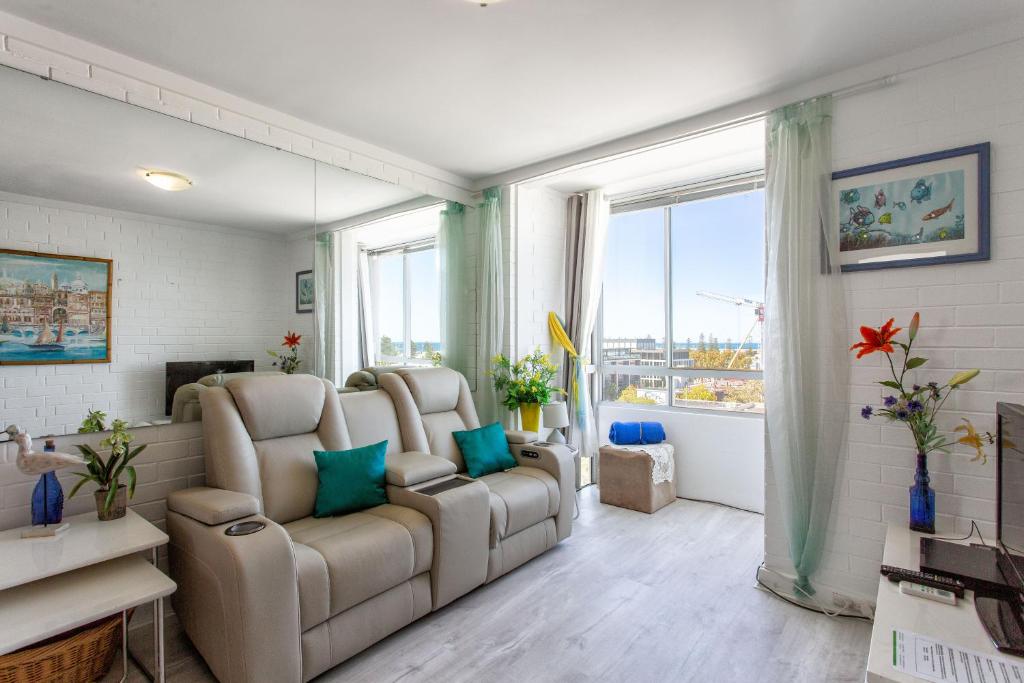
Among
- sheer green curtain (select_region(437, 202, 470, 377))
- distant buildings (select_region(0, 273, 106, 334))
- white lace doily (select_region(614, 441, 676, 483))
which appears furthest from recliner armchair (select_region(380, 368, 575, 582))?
distant buildings (select_region(0, 273, 106, 334))

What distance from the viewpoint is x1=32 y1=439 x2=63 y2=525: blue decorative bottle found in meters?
1.94

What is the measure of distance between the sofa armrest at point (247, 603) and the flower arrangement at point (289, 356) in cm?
112

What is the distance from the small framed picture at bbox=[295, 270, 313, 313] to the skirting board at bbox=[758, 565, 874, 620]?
3029 millimetres

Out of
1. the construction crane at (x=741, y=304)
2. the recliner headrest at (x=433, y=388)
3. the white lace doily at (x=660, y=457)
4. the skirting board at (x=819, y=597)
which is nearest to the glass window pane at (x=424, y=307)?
the recliner headrest at (x=433, y=388)

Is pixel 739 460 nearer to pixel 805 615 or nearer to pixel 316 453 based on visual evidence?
pixel 805 615

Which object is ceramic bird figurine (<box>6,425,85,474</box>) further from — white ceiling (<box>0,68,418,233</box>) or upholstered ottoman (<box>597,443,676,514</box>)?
upholstered ottoman (<box>597,443,676,514</box>)

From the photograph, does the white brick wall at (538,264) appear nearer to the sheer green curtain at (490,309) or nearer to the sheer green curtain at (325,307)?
the sheer green curtain at (490,309)

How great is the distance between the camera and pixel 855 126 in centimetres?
252

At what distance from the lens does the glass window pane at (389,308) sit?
3.64m

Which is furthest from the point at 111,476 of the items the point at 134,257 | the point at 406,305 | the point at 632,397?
the point at 632,397

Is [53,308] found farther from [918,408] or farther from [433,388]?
[918,408]

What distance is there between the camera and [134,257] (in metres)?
2.39

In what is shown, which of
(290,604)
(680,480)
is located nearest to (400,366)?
(290,604)

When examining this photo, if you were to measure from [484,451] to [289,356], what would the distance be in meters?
1.34
